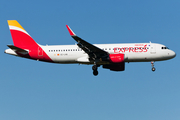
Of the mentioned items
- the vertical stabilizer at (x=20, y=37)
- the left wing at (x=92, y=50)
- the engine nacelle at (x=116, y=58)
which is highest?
the vertical stabilizer at (x=20, y=37)

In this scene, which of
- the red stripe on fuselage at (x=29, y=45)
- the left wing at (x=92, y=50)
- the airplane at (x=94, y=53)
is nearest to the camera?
the left wing at (x=92, y=50)

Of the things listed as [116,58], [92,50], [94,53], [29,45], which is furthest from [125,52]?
[29,45]

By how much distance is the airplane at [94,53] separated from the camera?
1918 inches

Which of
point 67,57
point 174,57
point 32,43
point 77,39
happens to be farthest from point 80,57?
point 174,57

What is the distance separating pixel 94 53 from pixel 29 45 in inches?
446

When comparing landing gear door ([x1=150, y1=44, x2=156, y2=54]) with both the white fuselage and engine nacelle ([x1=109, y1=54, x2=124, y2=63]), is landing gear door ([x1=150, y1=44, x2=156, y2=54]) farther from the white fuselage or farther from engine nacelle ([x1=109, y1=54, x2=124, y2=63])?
engine nacelle ([x1=109, y1=54, x2=124, y2=63])

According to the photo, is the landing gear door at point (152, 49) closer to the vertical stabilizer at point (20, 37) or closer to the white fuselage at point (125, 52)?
the white fuselage at point (125, 52)

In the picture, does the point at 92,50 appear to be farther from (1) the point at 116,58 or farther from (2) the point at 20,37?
(2) the point at 20,37

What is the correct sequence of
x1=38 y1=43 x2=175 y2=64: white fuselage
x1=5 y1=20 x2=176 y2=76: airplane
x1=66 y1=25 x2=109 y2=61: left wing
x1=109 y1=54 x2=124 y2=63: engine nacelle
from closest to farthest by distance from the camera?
x1=66 y1=25 x2=109 y2=61: left wing, x1=109 y1=54 x2=124 y2=63: engine nacelle, x1=5 y1=20 x2=176 y2=76: airplane, x1=38 y1=43 x2=175 y2=64: white fuselage

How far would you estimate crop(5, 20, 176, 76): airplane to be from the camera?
48.7 meters

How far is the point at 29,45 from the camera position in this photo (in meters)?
52.2

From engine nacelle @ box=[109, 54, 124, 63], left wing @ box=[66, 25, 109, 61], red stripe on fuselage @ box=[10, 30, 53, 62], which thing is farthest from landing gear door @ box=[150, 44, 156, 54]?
red stripe on fuselage @ box=[10, 30, 53, 62]

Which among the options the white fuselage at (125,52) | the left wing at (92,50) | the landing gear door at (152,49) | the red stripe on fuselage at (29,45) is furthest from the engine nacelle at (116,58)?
the red stripe on fuselage at (29,45)

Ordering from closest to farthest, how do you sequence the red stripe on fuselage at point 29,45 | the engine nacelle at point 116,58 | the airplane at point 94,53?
the engine nacelle at point 116,58 → the airplane at point 94,53 → the red stripe on fuselage at point 29,45
